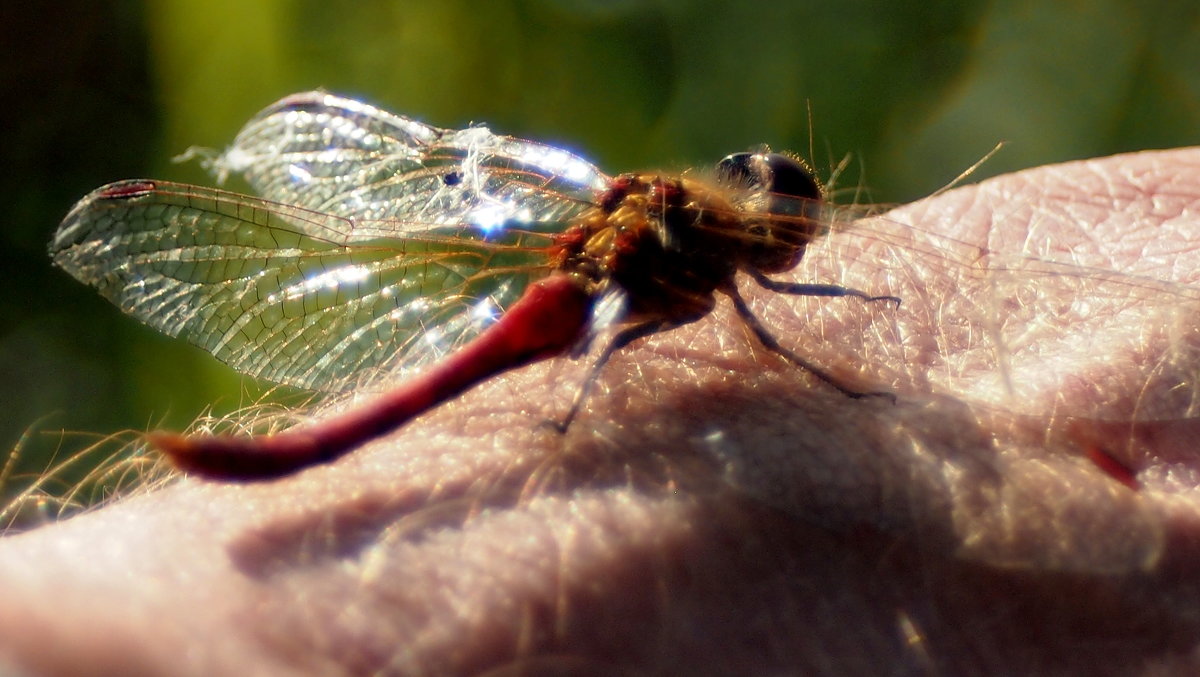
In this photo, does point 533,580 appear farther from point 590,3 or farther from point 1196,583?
point 590,3

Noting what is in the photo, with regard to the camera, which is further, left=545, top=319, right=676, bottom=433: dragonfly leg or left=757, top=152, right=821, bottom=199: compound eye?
left=757, top=152, right=821, bottom=199: compound eye

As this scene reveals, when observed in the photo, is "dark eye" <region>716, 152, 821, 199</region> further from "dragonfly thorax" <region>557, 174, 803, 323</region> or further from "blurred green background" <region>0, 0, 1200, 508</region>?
"blurred green background" <region>0, 0, 1200, 508</region>

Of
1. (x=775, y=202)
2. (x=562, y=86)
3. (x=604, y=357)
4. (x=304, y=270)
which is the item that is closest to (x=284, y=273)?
(x=304, y=270)

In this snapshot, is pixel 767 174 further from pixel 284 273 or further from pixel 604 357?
pixel 284 273

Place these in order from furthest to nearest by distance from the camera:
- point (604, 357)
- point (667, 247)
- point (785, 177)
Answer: point (785, 177)
point (667, 247)
point (604, 357)

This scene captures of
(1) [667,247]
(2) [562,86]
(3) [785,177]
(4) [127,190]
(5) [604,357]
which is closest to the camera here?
(5) [604,357]

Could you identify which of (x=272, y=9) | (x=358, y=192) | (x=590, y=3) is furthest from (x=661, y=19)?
(x=358, y=192)

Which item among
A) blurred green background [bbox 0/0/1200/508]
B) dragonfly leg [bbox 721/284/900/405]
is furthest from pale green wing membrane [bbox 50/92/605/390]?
blurred green background [bbox 0/0/1200/508]
